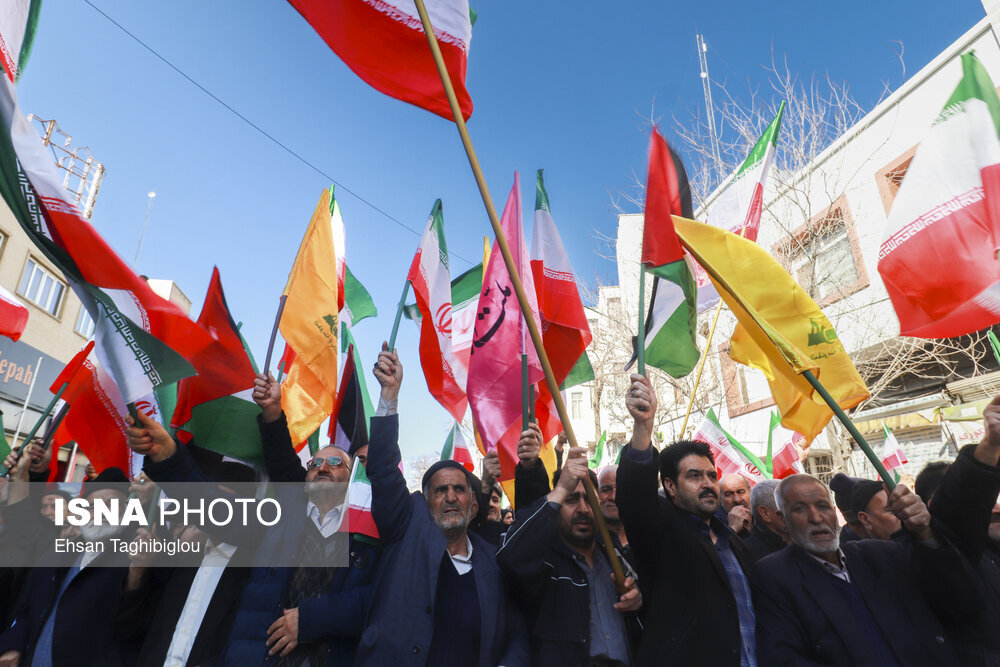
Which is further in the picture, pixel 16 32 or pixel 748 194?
pixel 748 194

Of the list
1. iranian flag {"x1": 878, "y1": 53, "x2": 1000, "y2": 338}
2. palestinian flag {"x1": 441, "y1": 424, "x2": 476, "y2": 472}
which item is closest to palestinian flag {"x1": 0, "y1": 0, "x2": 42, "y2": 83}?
palestinian flag {"x1": 441, "y1": 424, "x2": 476, "y2": 472}

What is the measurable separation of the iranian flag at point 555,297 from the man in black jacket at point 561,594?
5.29 ft

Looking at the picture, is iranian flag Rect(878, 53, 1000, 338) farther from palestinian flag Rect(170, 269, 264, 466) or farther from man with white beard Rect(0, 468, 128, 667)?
man with white beard Rect(0, 468, 128, 667)

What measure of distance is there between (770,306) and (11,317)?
6261 millimetres

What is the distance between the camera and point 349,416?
5148mm

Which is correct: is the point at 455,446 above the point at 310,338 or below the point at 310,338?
below

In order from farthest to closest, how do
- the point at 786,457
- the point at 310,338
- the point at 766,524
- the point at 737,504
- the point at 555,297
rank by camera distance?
the point at 786,457, the point at 737,504, the point at 310,338, the point at 555,297, the point at 766,524

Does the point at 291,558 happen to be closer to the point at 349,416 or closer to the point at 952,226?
the point at 349,416

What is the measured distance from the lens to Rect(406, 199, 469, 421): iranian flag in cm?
472

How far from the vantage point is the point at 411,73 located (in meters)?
3.20

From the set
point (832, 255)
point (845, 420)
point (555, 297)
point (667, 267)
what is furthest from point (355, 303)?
point (832, 255)

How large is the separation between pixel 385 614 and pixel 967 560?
2.90 m

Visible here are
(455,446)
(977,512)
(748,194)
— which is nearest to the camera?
(977,512)

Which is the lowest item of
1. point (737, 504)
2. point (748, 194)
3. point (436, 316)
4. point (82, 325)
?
point (737, 504)
